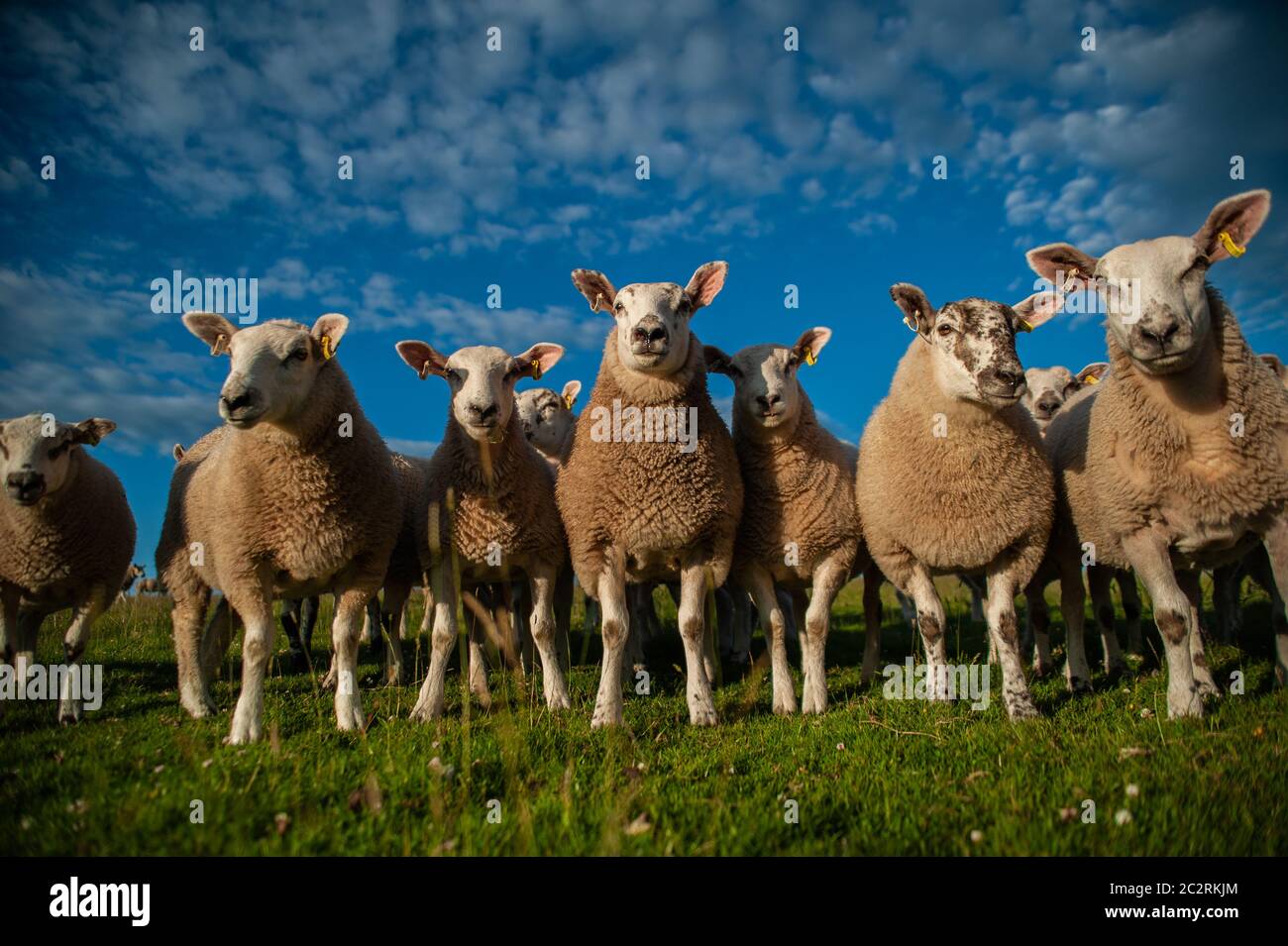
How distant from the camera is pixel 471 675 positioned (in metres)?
7.02

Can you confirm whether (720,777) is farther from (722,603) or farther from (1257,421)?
(722,603)

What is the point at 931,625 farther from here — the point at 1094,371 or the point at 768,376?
the point at 1094,371

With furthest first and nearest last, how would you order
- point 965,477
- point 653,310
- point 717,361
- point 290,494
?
point 717,361 → point 653,310 → point 965,477 → point 290,494

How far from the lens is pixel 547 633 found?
6773 millimetres

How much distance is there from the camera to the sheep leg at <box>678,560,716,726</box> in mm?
6020

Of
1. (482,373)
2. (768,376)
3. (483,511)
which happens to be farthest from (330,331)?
(768,376)

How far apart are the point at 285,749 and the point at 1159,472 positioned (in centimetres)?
649

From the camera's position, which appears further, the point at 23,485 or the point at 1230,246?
the point at 23,485

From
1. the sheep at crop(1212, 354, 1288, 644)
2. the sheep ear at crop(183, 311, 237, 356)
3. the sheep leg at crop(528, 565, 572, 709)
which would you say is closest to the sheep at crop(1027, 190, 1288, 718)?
the sheep at crop(1212, 354, 1288, 644)

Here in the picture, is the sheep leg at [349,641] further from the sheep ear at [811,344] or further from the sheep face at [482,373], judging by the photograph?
the sheep ear at [811,344]

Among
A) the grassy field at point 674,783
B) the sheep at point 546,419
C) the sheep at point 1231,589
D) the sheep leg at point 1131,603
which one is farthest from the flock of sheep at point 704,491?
the sheep at point 546,419

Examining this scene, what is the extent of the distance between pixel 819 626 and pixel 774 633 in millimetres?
431

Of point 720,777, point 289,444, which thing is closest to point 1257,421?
point 720,777

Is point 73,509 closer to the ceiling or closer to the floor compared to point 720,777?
closer to the ceiling
